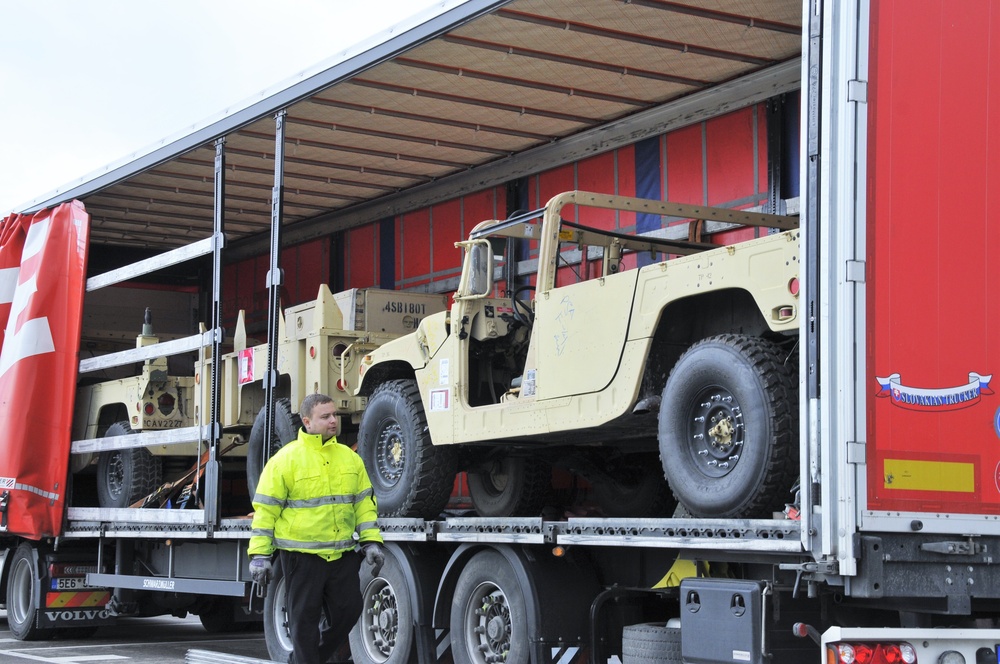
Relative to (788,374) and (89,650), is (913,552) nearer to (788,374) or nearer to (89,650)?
(788,374)

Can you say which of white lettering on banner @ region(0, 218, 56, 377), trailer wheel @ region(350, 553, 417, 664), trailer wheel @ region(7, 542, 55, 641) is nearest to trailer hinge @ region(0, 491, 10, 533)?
trailer wheel @ region(7, 542, 55, 641)

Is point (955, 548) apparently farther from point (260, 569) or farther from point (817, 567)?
point (260, 569)

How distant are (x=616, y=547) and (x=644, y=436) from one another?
2.83 ft

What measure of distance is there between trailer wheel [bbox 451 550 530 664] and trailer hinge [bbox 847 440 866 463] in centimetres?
269

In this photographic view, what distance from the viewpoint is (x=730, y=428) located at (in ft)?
22.0

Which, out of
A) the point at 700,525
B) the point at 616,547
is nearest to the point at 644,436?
the point at 616,547

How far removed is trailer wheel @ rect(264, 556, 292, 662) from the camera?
10.0m

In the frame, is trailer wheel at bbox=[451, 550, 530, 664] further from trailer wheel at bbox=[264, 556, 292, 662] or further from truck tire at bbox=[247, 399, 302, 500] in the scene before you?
truck tire at bbox=[247, 399, 302, 500]

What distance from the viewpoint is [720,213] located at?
9.36 m

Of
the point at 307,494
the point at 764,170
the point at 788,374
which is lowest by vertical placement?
the point at 307,494

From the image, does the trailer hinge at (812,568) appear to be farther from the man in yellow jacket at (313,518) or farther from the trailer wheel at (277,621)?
the trailer wheel at (277,621)

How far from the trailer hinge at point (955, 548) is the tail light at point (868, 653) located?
1.44 feet

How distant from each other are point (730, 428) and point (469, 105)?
16.7 feet

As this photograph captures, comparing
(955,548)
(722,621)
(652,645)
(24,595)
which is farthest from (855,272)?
(24,595)
